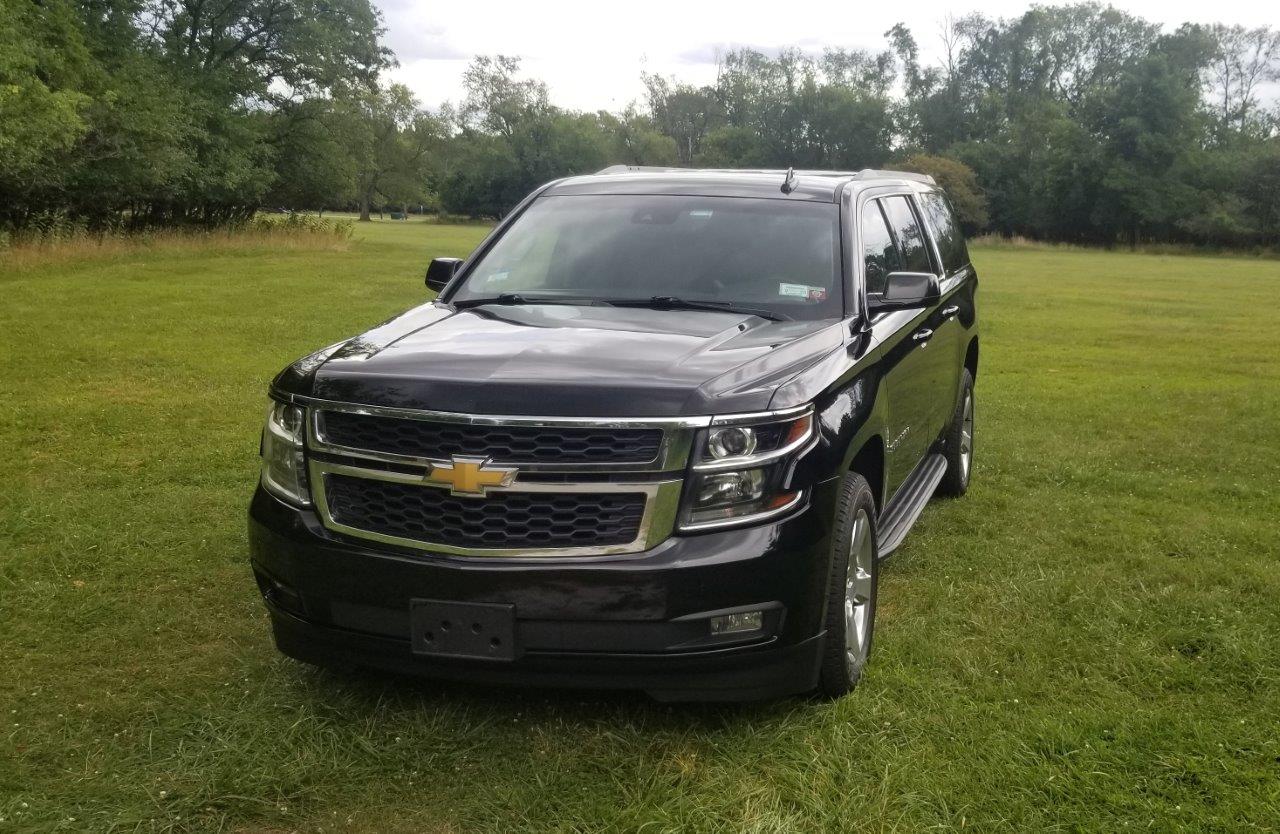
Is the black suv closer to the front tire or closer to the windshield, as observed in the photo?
the front tire

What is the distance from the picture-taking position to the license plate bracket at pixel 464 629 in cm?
334

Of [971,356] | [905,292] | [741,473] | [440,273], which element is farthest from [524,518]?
[971,356]

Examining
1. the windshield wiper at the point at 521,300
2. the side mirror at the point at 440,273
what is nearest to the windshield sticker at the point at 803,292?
the windshield wiper at the point at 521,300

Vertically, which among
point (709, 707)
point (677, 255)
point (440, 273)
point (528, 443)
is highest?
point (677, 255)

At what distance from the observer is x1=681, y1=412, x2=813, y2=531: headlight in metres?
3.35

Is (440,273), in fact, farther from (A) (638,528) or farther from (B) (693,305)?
(A) (638,528)

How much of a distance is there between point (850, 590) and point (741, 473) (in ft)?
2.80

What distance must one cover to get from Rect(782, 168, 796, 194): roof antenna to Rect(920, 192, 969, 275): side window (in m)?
1.63

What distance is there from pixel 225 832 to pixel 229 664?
1215 mm

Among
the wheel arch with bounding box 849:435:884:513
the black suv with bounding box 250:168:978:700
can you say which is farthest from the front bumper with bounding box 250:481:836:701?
the wheel arch with bounding box 849:435:884:513

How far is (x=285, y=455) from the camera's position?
12.4 ft

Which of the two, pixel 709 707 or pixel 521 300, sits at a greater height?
pixel 521 300

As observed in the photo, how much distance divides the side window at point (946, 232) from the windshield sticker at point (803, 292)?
89.9 inches

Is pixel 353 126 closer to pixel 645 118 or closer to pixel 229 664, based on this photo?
pixel 229 664
